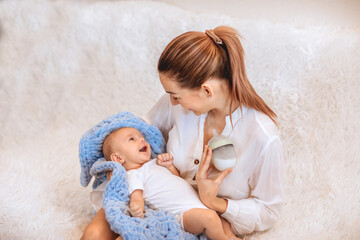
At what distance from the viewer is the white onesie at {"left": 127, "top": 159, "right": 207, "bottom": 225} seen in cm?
147

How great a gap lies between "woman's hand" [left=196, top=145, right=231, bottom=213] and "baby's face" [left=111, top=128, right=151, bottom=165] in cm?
26

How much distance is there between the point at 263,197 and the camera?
150 cm

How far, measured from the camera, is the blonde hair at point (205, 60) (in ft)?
4.41

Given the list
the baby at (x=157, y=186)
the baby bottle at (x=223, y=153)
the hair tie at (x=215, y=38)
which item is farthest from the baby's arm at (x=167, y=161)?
the hair tie at (x=215, y=38)

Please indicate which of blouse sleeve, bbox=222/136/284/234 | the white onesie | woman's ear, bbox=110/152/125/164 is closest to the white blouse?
blouse sleeve, bbox=222/136/284/234

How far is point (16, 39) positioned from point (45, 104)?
18.5 inches

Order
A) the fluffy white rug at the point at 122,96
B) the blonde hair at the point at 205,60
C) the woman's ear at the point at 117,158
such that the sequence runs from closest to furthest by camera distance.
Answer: the blonde hair at the point at 205,60
the woman's ear at the point at 117,158
the fluffy white rug at the point at 122,96

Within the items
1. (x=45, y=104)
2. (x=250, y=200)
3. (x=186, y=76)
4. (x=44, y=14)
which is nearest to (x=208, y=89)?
(x=186, y=76)

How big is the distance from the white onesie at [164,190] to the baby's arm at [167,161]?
33 mm

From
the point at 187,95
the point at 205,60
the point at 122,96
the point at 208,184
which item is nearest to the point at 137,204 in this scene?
the point at 208,184

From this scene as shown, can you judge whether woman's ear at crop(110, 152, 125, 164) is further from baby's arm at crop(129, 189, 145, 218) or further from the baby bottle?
the baby bottle

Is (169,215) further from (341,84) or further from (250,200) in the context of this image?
(341,84)

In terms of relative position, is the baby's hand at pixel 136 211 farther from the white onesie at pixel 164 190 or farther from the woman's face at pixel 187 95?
the woman's face at pixel 187 95

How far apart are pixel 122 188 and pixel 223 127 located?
434mm
